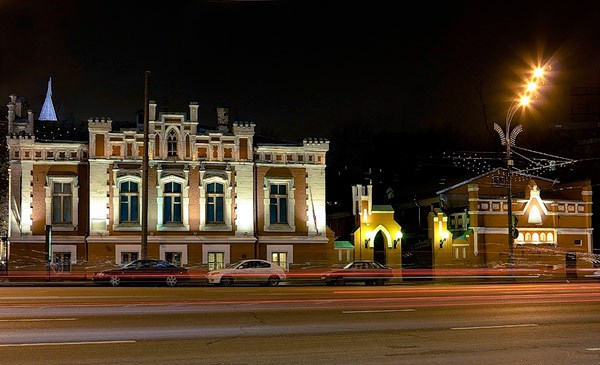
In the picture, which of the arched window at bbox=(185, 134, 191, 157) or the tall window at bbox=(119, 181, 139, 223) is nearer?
the tall window at bbox=(119, 181, 139, 223)

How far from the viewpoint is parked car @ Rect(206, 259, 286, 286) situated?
39.9 metres

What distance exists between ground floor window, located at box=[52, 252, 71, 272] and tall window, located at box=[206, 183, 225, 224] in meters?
7.47

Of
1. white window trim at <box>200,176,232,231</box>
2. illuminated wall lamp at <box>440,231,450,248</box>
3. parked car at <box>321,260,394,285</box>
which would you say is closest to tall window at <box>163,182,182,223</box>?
white window trim at <box>200,176,232,231</box>

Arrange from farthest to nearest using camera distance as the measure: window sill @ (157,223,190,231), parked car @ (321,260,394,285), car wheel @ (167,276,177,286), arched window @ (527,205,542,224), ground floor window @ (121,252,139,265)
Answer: arched window @ (527,205,542,224) < window sill @ (157,223,190,231) < ground floor window @ (121,252,139,265) < parked car @ (321,260,394,285) < car wheel @ (167,276,177,286)

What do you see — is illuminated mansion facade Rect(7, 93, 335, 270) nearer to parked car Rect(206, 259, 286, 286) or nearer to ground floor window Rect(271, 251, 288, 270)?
ground floor window Rect(271, 251, 288, 270)

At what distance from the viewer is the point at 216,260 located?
4769 centimetres

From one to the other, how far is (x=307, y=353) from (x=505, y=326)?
19.1ft

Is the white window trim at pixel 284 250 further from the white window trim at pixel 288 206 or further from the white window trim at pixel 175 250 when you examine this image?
the white window trim at pixel 175 250

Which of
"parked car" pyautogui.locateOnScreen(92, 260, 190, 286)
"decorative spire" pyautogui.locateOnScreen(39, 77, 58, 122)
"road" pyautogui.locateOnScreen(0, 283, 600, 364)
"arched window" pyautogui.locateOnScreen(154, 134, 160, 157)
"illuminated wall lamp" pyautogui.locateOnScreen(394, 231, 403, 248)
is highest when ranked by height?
"decorative spire" pyautogui.locateOnScreen(39, 77, 58, 122)

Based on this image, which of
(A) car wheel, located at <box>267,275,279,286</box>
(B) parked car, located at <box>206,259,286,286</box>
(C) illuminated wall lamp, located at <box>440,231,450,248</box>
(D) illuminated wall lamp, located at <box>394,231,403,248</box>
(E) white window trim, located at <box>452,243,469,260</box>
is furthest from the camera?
(C) illuminated wall lamp, located at <box>440,231,450,248</box>

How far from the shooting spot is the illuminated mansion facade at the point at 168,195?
45.7 metres

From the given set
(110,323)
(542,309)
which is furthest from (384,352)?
(542,309)

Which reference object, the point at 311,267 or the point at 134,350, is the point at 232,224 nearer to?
the point at 311,267

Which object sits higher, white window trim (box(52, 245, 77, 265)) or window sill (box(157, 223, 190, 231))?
window sill (box(157, 223, 190, 231))
